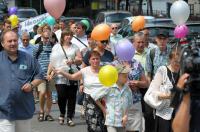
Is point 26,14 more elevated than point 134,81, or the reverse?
point 134,81

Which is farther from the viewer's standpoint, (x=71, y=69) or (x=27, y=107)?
(x=71, y=69)

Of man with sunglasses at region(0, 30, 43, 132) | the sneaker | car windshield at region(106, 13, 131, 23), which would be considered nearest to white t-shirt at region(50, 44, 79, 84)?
the sneaker

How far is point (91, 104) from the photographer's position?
289 inches

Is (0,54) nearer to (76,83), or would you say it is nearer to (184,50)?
(184,50)

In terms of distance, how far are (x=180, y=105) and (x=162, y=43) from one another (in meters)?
4.50

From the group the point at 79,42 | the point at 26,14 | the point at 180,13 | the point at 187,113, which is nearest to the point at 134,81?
the point at 180,13

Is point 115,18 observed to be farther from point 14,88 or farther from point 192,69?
point 192,69

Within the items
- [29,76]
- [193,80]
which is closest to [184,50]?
[193,80]

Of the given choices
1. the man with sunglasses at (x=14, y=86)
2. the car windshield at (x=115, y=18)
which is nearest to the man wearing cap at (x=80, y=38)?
the man with sunglasses at (x=14, y=86)

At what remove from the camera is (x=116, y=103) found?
6.86 metres

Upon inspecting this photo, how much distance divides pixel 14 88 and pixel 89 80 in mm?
1661

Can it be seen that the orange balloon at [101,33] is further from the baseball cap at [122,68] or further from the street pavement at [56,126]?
the street pavement at [56,126]

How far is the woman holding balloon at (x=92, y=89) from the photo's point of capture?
285 inches

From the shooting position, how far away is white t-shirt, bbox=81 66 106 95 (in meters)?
7.76
